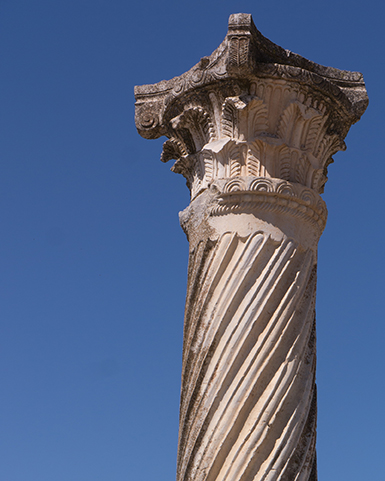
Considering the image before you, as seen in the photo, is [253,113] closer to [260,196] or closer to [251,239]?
[260,196]

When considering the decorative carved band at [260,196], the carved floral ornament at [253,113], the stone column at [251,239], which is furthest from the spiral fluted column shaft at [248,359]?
the carved floral ornament at [253,113]

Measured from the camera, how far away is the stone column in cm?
598

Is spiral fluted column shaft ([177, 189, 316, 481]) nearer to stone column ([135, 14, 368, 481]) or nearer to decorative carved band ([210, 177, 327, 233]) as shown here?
stone column ([135, 14, 368, 481])

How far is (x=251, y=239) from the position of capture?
6516mm

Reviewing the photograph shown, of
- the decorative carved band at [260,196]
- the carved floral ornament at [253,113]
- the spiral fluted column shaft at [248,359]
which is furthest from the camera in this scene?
the carved floral ornament at [253,113]

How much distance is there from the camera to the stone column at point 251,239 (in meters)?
5.98

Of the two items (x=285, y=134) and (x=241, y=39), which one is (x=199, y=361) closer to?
(x=285, y=134)

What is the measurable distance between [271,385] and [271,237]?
1.38m

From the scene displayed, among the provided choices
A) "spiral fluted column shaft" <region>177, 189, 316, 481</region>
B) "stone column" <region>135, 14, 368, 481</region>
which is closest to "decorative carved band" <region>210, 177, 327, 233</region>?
"stone column" <region>135, 14, 368, 481</region>

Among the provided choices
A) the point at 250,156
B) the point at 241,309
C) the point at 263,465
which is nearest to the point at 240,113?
the point at 250,156

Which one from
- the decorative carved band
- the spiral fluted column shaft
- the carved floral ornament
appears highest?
the carved floral ornament

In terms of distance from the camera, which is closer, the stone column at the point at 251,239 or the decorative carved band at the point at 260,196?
the stone column at the point at 251,239

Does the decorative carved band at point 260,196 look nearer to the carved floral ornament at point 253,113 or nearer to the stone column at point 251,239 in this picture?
the stone column at point 251,239

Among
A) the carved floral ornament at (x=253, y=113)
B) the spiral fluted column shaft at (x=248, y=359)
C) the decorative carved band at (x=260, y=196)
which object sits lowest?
the spiral fluted column shaft at (x=248, y=359)
